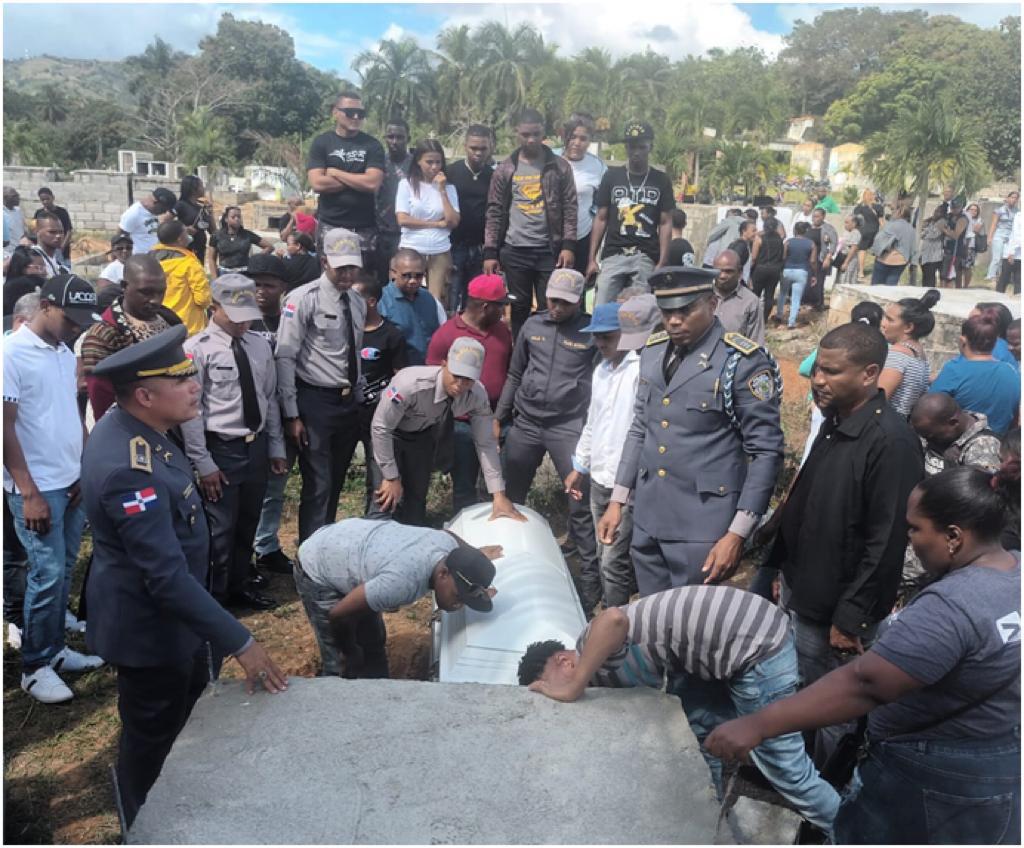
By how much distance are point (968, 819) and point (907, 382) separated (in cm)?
290

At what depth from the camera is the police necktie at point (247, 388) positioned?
184 inches

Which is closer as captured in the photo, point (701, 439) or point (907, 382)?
point (701, 439)

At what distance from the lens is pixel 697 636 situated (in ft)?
9.57

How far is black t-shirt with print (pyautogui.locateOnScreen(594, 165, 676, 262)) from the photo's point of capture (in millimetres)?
6855

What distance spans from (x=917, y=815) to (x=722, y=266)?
166 inches

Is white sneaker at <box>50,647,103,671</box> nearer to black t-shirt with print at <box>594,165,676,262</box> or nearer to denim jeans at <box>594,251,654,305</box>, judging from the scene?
denim jeans at <box>594,251,654,305</box>

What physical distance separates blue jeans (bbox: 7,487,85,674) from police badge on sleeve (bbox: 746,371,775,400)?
324 cm

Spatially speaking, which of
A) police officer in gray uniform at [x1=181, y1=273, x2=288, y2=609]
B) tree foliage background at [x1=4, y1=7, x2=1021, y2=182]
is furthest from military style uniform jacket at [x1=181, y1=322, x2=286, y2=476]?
tree foliage background at [x1=4, y1=7, x2=1021, y2=182]

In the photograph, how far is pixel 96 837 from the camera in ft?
11.7

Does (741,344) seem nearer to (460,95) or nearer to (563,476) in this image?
(563,476)

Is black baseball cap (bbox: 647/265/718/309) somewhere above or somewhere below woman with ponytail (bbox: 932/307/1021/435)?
above

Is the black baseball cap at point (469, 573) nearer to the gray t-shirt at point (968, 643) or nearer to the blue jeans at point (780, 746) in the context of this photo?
the blue jeans at point (780, 746)

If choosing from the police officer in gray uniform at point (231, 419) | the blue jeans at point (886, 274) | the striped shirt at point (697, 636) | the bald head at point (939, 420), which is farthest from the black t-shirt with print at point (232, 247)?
the blue jeans at point (886, 274)

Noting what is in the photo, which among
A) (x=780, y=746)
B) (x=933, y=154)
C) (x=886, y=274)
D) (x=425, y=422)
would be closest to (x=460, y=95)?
(x=933, y=154)
